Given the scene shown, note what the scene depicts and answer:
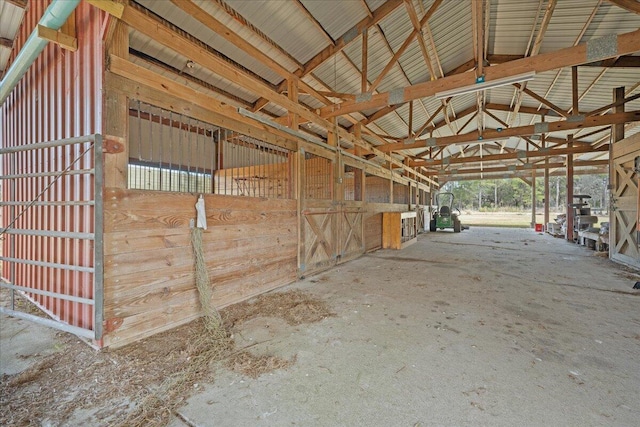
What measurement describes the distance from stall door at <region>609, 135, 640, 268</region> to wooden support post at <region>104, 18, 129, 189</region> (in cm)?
812

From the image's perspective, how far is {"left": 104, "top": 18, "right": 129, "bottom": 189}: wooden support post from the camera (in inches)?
86.1

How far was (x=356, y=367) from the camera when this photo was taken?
1.99 m

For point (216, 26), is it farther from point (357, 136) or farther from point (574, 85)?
point (574, 85)

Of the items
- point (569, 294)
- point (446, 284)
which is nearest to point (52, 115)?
point (446, 284)

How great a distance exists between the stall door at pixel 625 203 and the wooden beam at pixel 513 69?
3.11 meters

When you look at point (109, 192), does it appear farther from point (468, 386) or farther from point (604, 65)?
point (604, 65)

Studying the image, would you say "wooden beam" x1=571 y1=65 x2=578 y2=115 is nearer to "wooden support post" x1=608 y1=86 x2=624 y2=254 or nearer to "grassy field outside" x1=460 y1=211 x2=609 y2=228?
"wooden support post" x1=608 y1=86 x2=624 y2=254

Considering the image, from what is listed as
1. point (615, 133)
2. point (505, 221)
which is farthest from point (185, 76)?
point (505, 221)

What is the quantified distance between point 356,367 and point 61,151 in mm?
3300

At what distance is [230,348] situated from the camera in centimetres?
226

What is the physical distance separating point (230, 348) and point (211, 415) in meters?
0.76

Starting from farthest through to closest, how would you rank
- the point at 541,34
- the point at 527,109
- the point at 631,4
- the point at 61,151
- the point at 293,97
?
the point at 527,109, the point at 541,34, the point at 293,97, the point at 631,4, the point at 61,151

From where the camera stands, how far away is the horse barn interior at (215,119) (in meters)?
2.28

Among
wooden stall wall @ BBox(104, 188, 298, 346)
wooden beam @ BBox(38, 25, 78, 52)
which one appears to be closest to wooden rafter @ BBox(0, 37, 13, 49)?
wooden beam @ BBox(38, 25, 78, 52)
